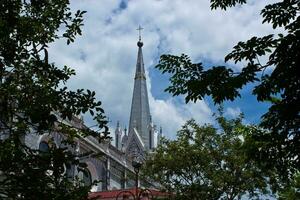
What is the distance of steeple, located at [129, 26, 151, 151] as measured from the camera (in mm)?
61688

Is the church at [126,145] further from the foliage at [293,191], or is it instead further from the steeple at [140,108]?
the foliage at [293,191]

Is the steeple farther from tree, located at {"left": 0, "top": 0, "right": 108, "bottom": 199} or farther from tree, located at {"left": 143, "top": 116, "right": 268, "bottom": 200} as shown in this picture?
tree, located at {"left": 0, "top": 0, "right": 108, "bottom": 199}

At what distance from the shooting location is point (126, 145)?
196 feet

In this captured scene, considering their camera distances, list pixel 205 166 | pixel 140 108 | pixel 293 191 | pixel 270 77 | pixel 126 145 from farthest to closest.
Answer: pixel 140 108, pixel 126 145, pixel 205 166, pixel 293 191, pixel 270 77

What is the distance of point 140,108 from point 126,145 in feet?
21.7

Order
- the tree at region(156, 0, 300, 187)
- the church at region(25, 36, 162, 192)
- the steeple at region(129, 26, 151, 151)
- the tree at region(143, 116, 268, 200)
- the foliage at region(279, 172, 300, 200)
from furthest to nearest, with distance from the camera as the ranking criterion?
the steeple at region(129, 26, 151, 151) < the church at region(25, 36, 162, 192) < the tree at region(143, 116, 268, 200) < the foliage at region(279, 172, 300, 200) < the tree at region(156, 0, 300, 187)

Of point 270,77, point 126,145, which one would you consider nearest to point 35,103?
point 270,77

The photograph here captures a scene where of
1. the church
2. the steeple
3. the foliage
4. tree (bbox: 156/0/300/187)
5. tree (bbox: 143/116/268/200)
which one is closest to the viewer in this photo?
tree (bbox: 156/0/300/187)

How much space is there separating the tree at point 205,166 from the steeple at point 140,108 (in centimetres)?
3530

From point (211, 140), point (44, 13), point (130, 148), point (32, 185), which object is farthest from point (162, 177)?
point (130, 148)

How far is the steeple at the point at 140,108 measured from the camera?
6169 centimetres

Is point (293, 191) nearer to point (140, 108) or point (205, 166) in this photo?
point (205, 166)

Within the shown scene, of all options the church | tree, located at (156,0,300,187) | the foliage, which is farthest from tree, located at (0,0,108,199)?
the church

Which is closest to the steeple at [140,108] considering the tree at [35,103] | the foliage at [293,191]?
the foliage at [293,191]
